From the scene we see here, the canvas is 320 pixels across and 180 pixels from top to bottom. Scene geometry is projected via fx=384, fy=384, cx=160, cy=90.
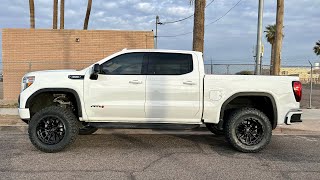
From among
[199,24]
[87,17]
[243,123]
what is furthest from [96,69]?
[87,17]

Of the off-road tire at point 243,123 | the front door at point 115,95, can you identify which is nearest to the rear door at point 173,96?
the front door at point 115,95

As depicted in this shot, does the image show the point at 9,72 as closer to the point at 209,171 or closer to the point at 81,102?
the point at 81,102

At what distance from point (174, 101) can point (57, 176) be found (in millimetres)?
2692

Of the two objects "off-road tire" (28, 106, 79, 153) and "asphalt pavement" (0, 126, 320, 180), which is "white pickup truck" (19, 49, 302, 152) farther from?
"asphalt pavement" (0, 126, 320, 180)

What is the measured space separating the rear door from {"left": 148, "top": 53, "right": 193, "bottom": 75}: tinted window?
0.09ft

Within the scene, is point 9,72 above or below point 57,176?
above

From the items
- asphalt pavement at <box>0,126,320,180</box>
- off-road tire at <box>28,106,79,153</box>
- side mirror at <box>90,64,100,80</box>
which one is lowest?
asphalt pavement at <box>0,126,320,180</box>

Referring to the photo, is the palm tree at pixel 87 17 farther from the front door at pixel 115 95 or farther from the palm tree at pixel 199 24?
the front door at pixel 115 95

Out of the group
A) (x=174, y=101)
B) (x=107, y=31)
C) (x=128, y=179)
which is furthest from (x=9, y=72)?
(x=128, y=179)

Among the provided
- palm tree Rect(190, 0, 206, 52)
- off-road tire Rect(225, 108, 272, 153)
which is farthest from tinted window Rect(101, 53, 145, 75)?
palm tree Rect(190, 0, 206, 52)

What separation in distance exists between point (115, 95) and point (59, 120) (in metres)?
1.19

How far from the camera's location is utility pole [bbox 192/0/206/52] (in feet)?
43.6

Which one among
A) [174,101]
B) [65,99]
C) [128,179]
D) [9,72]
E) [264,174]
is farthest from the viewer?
[9,72]

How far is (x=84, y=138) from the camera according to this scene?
29.3ft
